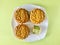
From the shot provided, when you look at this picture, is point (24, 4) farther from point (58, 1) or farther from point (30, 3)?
point (58, 1)

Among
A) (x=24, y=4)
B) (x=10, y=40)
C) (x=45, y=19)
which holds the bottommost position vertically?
(x=10, y=40)

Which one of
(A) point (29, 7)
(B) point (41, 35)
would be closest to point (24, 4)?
(A) point (29, 7)

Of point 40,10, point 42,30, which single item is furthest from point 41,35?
point 40,10

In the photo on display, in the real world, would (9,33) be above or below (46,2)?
below

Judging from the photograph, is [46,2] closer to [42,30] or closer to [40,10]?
[40,10]

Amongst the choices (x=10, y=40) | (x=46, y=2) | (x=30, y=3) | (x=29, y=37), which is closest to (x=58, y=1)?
(x=46, y=2)

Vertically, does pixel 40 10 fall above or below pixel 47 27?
above
